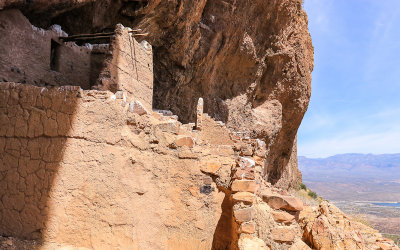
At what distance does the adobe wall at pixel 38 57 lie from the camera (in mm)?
4930

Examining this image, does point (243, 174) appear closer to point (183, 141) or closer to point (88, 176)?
point (183, 141)

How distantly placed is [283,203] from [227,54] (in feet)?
31.1

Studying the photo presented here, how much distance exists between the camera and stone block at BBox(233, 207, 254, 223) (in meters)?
2.70

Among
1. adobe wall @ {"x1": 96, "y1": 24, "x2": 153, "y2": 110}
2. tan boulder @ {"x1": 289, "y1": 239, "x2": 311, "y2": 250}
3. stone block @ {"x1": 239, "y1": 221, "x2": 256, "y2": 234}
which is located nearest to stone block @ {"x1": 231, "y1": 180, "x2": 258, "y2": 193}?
stone block @ {"x1": 239, "y1": 221, "x2": 256, "y2": 234}

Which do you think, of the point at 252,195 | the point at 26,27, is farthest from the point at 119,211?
the point at 26,27

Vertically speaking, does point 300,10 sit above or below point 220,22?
above

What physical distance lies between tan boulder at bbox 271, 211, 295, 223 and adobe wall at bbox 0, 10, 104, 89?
14.9 feet

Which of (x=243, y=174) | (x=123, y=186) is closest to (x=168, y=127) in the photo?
(x=123, y=186)

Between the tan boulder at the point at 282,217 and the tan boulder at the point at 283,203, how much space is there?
74 mm

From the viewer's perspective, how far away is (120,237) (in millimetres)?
2621

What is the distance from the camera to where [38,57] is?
5.41m

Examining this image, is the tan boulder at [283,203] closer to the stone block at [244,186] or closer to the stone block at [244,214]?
the stone block at [244,186]

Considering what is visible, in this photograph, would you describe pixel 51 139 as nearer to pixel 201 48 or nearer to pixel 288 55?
pixel 201 48

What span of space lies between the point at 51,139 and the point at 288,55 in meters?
12.1
